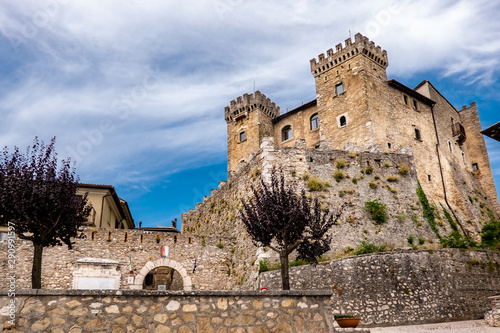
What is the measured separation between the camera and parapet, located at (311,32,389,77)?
31.9m

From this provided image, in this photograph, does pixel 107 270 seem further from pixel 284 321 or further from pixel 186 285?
pixel 284 321

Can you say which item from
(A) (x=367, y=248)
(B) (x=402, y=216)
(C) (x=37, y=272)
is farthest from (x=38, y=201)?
(B) (x=402, y=216)

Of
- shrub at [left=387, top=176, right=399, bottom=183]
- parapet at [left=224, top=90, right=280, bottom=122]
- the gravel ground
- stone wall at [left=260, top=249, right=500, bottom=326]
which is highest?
parapet at [left=224, top=90, right=280, bottom=122]

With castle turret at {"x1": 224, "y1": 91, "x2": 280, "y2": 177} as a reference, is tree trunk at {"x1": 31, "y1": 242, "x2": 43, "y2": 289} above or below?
below

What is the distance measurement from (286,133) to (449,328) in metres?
24.9

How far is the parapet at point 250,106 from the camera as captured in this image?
3809 cm

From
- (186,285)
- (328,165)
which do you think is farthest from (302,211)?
(328,165)

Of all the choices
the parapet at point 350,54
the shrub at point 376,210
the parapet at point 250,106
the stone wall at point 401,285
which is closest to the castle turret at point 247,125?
the parapet at point 250,106

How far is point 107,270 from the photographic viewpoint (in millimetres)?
19688

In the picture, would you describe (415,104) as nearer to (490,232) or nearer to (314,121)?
(314,121)

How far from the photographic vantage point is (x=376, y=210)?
2323cm

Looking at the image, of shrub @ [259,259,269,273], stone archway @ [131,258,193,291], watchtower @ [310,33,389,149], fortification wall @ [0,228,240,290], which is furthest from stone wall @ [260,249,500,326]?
watchtower @ [310,33,389,149]

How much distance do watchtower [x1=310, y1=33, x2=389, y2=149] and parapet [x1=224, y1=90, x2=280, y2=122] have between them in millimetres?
5830

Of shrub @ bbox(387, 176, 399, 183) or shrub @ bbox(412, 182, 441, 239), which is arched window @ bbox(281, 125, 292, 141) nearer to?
shrub @ bbox(387, 176, 399, 183)
